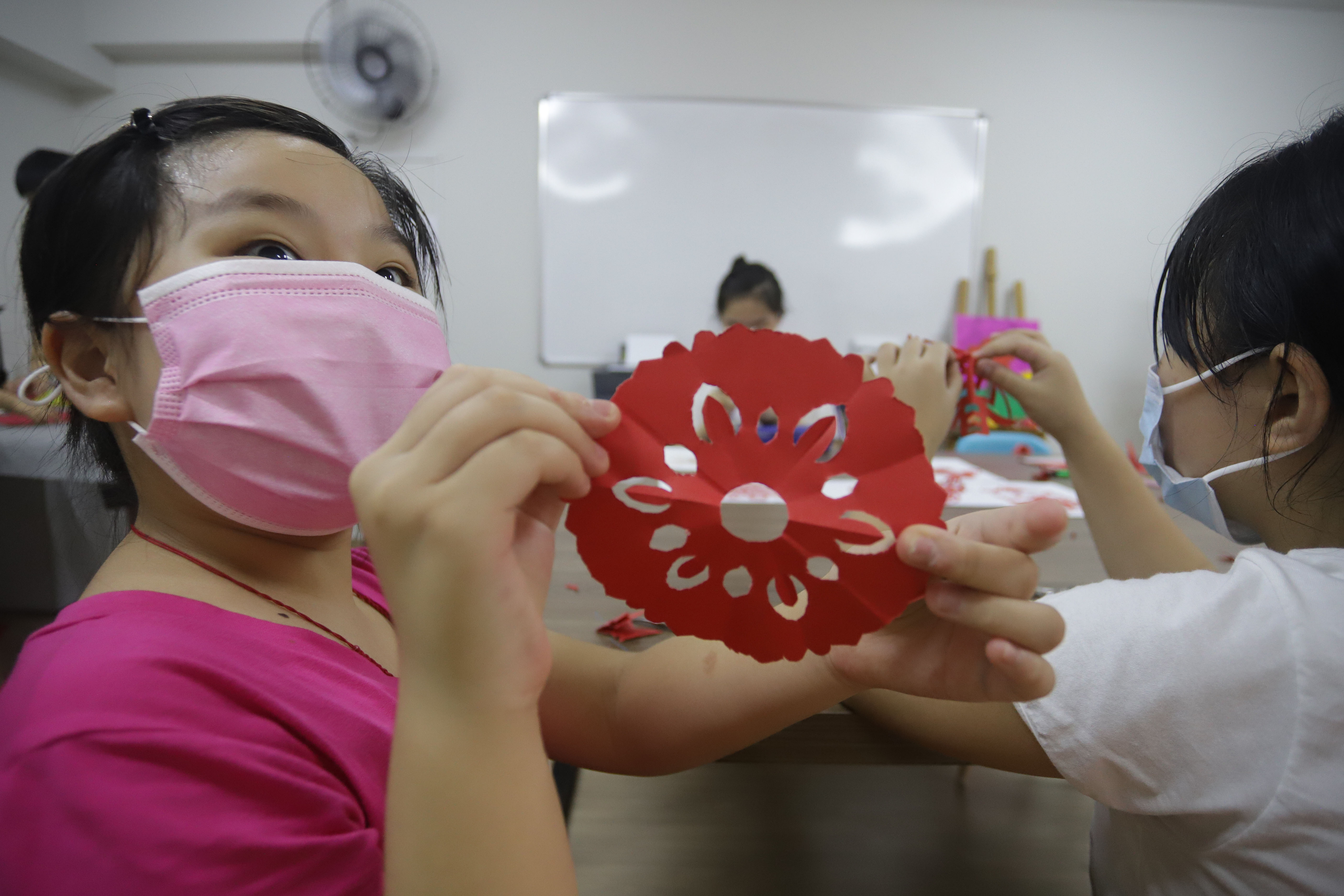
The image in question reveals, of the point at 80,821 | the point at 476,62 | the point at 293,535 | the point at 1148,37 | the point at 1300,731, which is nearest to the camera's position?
the point at 80,821

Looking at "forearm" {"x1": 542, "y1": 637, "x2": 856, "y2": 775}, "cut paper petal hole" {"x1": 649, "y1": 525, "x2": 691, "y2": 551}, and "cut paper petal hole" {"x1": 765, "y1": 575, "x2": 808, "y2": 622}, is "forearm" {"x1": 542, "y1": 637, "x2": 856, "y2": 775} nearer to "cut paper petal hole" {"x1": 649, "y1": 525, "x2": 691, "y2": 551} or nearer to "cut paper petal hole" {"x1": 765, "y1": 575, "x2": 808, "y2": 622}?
"cut paper petal hole" {"x1": 765, "y1": 575, "x2": 808, "y2": 622}

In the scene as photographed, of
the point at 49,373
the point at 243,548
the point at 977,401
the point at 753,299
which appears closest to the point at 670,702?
the point at 243,548

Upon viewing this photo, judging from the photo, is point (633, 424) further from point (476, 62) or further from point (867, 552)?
point (476, 62)

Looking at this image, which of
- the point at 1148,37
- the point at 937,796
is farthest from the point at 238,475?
the point at 1148,37

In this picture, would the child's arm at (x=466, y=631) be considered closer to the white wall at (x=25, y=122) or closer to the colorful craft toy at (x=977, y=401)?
the colorful craft toy at (x=977, y=401)

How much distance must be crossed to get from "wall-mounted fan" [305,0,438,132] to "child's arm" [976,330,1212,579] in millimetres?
3132

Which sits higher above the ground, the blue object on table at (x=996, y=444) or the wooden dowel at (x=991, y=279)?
the wooden dowel at (x=991, y=279)

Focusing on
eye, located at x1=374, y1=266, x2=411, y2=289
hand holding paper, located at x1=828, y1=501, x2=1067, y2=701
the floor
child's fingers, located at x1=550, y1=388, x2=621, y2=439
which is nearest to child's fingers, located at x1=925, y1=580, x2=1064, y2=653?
hand holding paper, located at x1=828, y1=501, x2=1067, y2=701

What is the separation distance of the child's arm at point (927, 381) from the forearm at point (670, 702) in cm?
45

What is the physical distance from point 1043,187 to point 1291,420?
347 cm

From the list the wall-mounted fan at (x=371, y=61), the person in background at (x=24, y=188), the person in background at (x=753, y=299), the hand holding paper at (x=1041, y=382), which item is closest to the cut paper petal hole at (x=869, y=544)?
the hand holding paper at (x=1041, y=382)

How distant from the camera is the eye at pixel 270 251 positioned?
529 mm

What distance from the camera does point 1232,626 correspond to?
19.7 inches

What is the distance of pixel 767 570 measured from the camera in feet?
1.47
